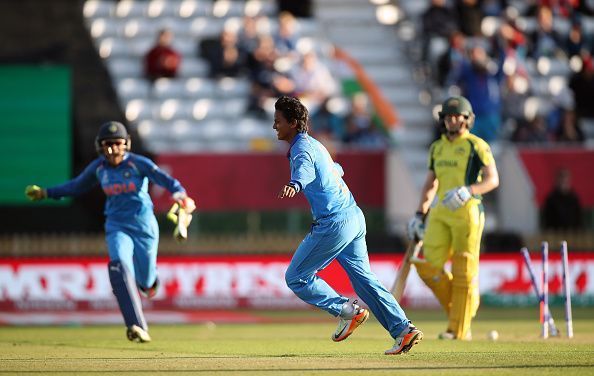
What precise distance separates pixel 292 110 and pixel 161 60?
12.6 meters

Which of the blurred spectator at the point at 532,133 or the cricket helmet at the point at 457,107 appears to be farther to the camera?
the blurred spectator at the point at 532,133

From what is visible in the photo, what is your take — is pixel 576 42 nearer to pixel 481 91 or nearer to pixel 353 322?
pixel 481 91

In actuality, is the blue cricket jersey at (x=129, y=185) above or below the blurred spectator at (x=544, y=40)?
below

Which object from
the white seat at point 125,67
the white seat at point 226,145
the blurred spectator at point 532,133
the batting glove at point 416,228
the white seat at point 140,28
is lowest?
the batting glove at point 416,228

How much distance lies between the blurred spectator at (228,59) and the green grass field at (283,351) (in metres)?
7.18

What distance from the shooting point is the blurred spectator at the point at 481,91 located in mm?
21141

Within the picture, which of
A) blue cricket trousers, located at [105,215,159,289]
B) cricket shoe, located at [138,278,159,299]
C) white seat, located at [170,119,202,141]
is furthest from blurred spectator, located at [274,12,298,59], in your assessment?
blue cricket trousers, located at [105,215,159,289]

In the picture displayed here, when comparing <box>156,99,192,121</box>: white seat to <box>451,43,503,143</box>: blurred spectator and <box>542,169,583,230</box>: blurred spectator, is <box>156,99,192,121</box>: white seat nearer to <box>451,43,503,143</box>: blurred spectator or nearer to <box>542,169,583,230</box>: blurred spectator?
<box>451,43,503,143</box>: blurred spectator

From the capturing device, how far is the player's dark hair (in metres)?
10.4

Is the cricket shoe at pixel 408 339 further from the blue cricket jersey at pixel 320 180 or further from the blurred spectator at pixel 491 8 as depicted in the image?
the blurred spectator at pixel 491 8

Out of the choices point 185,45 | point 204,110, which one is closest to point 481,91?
point 204,110

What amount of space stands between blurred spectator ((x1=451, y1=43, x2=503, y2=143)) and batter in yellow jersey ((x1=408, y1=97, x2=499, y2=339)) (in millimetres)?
7974

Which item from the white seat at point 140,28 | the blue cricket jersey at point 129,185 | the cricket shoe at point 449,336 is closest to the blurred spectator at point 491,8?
the white seat at point 140,28

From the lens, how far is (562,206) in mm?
20078
